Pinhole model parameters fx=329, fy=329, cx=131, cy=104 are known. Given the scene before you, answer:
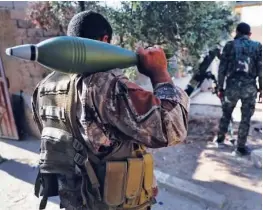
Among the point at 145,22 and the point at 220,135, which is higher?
the point at 145,22

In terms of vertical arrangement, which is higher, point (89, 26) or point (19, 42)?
point (89, 26)

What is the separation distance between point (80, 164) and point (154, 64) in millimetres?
517

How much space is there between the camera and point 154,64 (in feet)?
4.21

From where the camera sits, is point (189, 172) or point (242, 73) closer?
point (189, 172)

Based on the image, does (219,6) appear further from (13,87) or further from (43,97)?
(43,97)

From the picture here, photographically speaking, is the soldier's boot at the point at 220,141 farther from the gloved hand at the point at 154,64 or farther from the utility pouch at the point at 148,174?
the gloved hand at the point at 154,64

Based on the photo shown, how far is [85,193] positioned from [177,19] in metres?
2.98

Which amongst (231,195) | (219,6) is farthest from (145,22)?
(231,195)

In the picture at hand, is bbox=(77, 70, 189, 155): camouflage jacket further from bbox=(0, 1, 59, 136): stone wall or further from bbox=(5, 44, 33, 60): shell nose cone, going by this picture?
bbox=(0, 1, 59, 136): stone wall

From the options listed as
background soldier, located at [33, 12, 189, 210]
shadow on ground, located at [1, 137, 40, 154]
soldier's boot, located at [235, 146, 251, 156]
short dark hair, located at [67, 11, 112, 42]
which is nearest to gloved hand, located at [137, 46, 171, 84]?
background soldier, located at [33, 12, 189, 210]

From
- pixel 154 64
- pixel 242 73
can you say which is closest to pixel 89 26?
pixel 154 64

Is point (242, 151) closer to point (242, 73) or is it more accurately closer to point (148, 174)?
point (242, 73)

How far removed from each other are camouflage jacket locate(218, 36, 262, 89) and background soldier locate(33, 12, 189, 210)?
2.83 m

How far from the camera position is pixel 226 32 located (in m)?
4.69
